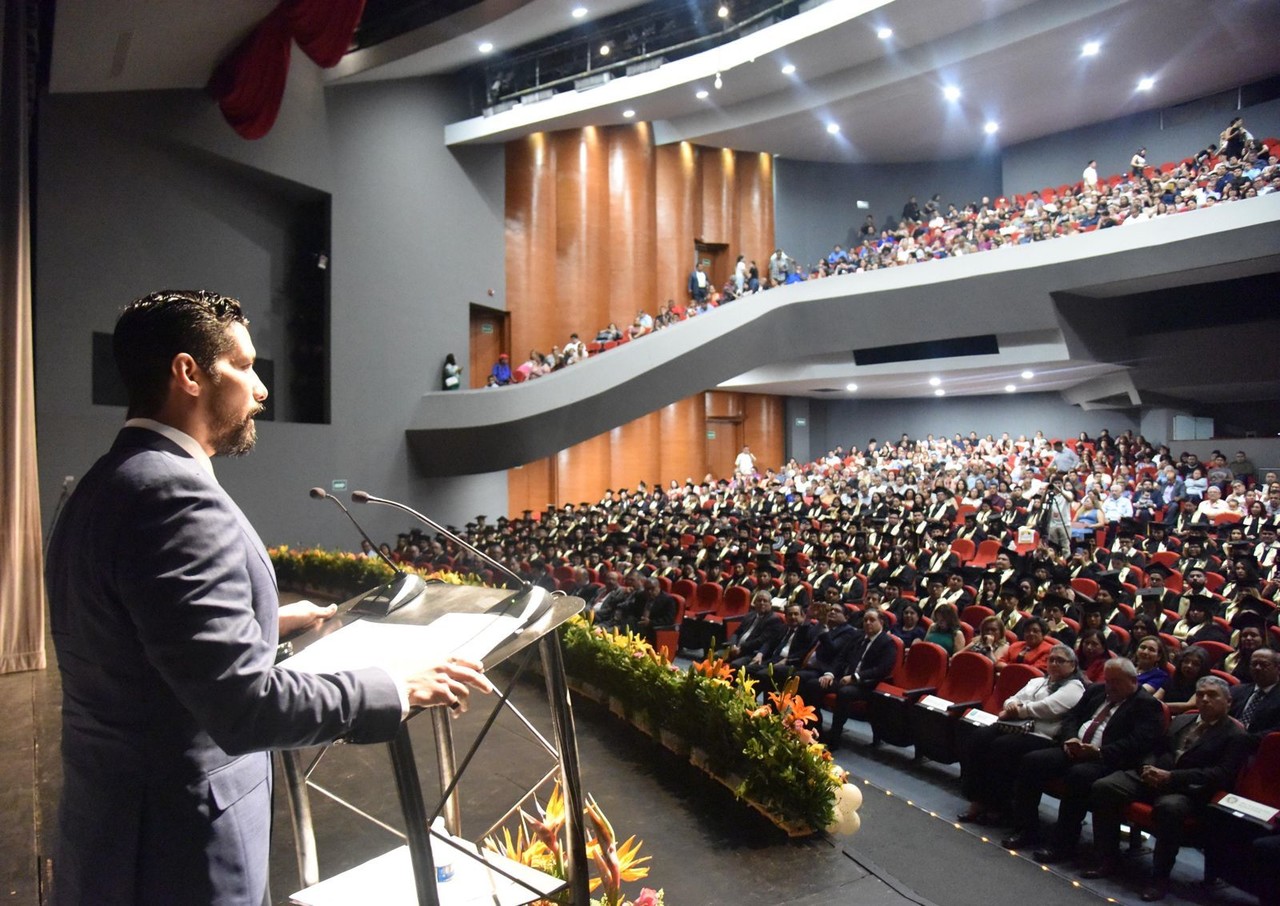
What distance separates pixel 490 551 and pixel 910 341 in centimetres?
953

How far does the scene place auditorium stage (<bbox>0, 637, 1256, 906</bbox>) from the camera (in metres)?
3.28

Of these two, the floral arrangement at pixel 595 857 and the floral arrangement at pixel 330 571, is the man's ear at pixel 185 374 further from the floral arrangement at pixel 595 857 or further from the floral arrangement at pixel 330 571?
the floral arrangement at pixel 330 571

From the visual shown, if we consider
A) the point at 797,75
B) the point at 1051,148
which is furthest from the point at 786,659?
the point at 1051,148

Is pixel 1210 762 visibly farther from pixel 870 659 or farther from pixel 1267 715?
pixel 870 659

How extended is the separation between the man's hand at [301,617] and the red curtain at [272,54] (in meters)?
10.6

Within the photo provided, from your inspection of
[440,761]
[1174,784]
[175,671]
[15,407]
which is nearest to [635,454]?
[15,407]

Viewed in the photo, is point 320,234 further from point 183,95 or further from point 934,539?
point 934,539

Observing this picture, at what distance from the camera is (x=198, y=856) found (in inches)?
45.7

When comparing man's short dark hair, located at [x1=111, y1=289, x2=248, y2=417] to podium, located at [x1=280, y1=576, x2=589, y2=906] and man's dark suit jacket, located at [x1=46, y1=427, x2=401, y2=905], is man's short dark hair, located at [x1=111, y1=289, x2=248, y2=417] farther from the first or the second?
podium, located at [x1=280, y1=576, x2=589, y2=906]

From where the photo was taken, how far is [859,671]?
5.94 meters

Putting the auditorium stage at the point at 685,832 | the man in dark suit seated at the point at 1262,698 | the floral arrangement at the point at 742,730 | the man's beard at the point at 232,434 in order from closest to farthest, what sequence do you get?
the man's beard at the point at 232,434 → the auditorium stage at the point at 685,832 → the floral arrangement at the point at 742,730 → the man in dark suit seated at the point at 1262,698

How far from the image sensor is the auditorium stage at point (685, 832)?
328 cm

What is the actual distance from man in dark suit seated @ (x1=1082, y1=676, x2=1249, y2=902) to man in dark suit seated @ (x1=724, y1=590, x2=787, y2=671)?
10.4 ft

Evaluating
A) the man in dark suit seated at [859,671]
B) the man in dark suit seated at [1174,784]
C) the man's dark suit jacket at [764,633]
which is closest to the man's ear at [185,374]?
the man in dark suit seated at [1174,784]
